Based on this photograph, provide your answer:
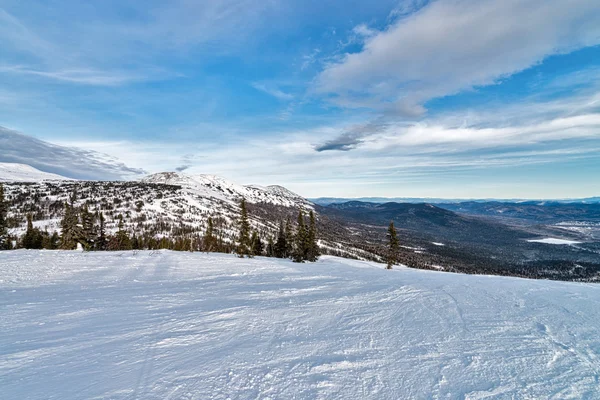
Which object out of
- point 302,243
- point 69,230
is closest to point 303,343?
point 302,243

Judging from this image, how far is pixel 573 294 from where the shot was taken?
35.4ft

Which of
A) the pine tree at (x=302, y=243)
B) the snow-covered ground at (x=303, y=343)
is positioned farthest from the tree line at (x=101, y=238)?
the snow-covered ground at (x=303, y=343)

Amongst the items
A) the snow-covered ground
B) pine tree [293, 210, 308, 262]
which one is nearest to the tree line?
pine tree [293, 210, 308, 262]

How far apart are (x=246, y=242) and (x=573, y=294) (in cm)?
3549

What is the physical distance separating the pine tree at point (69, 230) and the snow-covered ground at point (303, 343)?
37.2 metres

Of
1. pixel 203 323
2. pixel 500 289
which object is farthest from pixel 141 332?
pixel 500 289

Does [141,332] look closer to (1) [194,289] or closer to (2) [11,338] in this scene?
(2) [11,338]

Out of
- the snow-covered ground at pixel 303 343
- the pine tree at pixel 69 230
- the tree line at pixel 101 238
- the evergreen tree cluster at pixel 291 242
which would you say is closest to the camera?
the snow-covered ground at pixel 303 343

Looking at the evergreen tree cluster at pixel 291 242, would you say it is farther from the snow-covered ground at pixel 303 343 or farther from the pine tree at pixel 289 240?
the snow-covered ground at pixel 303 343

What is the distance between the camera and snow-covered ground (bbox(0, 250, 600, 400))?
16.3 feet

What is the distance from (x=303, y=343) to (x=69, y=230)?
51.3 m

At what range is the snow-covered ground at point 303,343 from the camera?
4.96 metres

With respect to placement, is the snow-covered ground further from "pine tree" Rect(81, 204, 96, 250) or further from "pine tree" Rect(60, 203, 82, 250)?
"pine tree" Rect(81, 204, 96, 250)

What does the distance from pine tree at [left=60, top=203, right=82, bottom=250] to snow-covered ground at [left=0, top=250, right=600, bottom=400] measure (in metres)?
37.2
